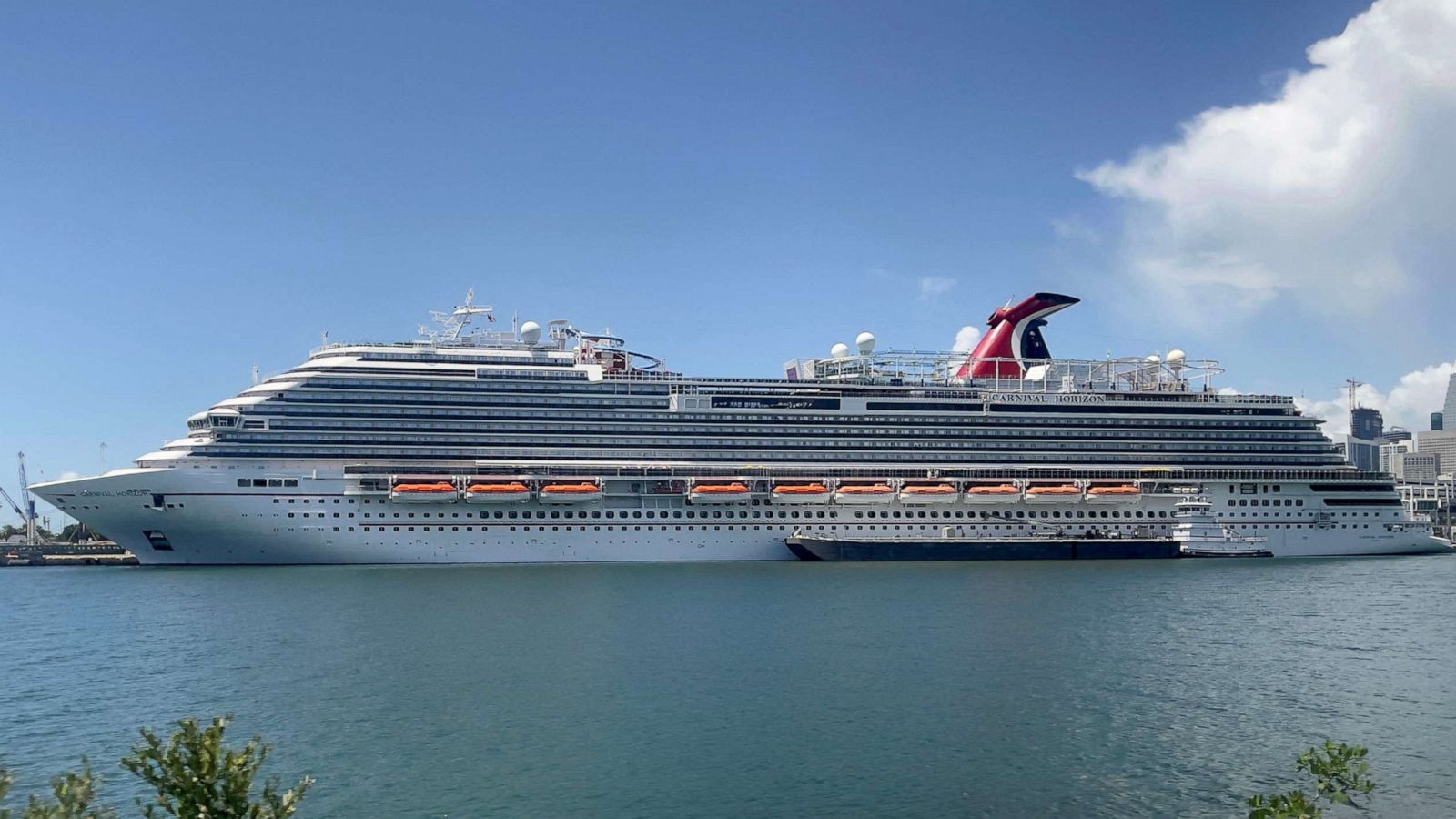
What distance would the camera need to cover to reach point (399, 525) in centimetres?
5962

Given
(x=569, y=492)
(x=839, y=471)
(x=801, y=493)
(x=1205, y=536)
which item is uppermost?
(x=839, y=471)

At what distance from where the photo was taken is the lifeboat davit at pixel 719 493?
63656 mm

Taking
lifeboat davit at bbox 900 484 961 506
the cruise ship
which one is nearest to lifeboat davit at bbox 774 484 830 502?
the cruise ship

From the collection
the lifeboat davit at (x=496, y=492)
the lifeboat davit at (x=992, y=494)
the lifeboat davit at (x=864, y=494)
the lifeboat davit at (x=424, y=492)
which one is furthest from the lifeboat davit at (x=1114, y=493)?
the lifeboat davit at (x=424, y=492)

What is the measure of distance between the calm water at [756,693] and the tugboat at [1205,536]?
19.8 meters

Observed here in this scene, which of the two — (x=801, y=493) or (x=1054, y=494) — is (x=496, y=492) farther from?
(x=1054, y=494)

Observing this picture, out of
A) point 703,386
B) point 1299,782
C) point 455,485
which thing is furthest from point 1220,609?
point 455,485

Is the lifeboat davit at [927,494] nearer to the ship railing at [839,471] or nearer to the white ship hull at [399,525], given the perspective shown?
the white ship hull at [399,525]

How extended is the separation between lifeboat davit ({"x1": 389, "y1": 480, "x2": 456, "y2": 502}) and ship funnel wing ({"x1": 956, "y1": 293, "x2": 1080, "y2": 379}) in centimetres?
4031

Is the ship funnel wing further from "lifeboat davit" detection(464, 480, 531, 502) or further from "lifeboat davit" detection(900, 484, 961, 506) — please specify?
"lifeboat davit" detection(464, 480, 531, 502)

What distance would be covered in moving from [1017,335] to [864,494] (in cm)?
2305

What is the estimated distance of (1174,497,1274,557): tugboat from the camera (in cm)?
6900

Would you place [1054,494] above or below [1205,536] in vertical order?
above

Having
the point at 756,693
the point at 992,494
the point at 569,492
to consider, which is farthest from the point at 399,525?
the point at 756,693
